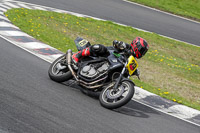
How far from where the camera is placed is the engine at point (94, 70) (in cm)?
701

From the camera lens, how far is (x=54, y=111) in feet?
18.5

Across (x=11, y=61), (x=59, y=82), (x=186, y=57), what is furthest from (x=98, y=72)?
(x=186, y=57)

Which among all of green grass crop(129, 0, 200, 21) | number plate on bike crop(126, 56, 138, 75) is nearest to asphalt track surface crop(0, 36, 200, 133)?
number plate on bike crop(126, 56, 138, 75)

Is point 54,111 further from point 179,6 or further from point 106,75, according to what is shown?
point 179,6

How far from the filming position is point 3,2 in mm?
15133

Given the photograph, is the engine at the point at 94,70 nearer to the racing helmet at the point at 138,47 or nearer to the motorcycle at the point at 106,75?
the motorcycle at the point at 106,75

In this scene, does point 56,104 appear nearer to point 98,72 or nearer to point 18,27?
point 98,72

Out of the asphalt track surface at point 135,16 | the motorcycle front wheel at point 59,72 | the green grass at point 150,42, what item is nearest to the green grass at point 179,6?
the asphalt track surface at point 135,16

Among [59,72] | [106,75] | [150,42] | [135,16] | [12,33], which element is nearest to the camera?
[106,75]

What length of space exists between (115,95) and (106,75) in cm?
52

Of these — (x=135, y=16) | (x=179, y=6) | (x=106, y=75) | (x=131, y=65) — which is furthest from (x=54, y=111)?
(x=179, y=6)

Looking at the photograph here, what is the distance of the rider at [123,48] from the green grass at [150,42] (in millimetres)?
2207

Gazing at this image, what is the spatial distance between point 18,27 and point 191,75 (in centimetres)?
630

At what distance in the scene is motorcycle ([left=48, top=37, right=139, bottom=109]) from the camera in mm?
6648
